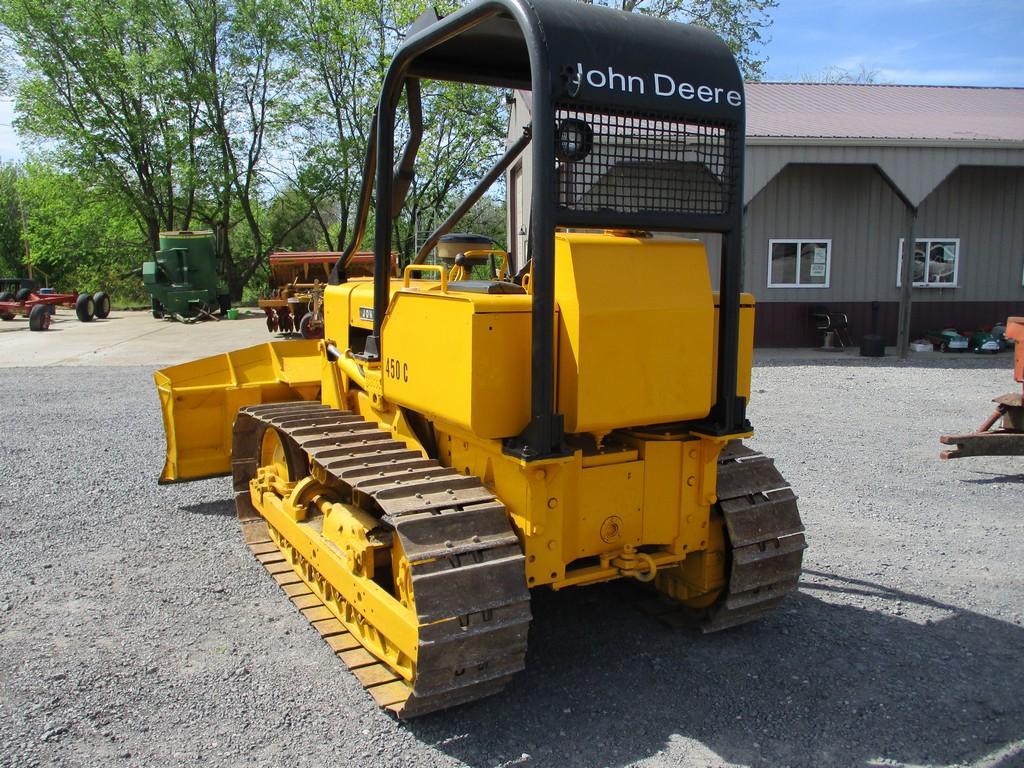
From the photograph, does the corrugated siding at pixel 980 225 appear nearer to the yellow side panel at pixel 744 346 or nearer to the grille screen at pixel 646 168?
the yellow side panel at pixel 744 346

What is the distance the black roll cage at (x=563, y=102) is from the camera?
307 centimetres

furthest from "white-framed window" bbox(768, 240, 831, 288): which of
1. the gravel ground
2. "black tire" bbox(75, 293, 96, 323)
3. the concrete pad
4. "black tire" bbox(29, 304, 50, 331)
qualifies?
"black tire" bbox(75, 293, 96, 323)

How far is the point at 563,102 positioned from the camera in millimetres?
3121

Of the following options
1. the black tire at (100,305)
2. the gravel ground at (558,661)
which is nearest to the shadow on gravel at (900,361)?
the gravel ground at (558,661)

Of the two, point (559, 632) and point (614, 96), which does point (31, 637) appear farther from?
point (614, 96)

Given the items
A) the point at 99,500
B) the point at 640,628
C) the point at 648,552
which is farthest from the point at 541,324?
the point at 99,500

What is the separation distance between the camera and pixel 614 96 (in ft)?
10.4

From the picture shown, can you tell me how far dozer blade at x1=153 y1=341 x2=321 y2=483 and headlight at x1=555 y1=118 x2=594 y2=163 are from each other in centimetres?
356

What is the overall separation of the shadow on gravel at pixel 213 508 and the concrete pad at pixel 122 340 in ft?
29.4

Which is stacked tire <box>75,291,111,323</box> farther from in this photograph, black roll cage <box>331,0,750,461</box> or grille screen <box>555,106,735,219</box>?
grille screen <box>555,106,735,219</box>

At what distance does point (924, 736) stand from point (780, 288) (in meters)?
13.9

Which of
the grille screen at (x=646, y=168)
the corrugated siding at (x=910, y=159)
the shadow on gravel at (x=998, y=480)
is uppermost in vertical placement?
the corrugated siding at (x=910, y=159)

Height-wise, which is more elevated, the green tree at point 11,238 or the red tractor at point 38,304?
the green tree at point 11,238

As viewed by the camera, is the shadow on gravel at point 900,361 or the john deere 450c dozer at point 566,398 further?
the shadow on gravel at point 900,361
